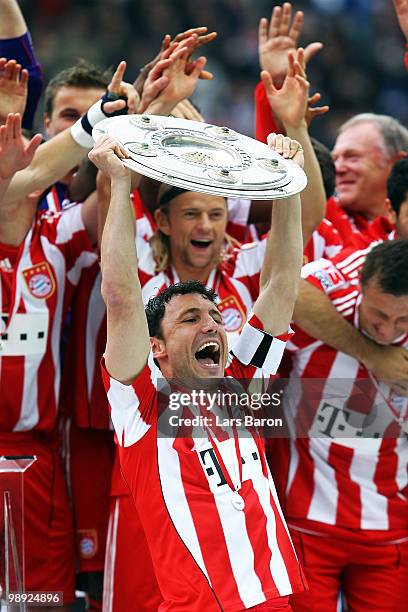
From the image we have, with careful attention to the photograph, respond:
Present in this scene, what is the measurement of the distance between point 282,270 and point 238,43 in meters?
7.45

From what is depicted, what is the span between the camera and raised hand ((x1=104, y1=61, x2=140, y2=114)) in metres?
3.48

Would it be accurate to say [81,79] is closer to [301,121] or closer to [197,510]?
[301,121]

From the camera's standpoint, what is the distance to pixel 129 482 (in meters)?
3.03

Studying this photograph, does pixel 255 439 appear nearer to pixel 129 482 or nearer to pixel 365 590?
pixel 129 482

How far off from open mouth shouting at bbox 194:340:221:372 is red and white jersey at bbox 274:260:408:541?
812 mm

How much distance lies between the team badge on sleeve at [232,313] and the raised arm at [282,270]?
696mm

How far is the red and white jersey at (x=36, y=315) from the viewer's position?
12.6 ft

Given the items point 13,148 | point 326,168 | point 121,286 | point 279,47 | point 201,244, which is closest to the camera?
point 121,286

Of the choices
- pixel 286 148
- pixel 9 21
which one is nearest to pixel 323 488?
pixel 286 148

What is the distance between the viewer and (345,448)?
3.85 m

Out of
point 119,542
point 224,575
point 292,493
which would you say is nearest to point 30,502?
point 119,542

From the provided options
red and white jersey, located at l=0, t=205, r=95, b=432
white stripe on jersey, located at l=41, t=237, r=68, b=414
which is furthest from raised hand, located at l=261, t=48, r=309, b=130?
white stripe on jersey, located at l=41, t=237, r=68, b=414

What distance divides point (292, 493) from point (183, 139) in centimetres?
143

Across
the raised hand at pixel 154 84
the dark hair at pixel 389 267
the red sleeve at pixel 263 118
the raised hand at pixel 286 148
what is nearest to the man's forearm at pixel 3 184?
the raised hand at pixel 154 84
